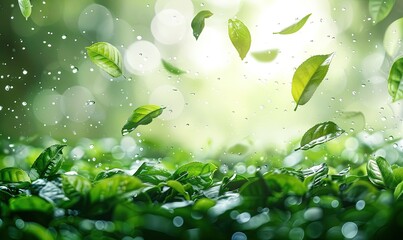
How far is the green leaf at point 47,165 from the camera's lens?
1.92 ft

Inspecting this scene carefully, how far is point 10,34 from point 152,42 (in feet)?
1.86

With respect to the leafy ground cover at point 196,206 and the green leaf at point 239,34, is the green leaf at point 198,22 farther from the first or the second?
the leafy ground cover at point 196,206

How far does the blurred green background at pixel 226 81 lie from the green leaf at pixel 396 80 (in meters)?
0.37

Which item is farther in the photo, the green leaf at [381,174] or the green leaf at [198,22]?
the green leaf at [198,22]

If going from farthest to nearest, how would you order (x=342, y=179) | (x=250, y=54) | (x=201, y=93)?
(x=201, y=93) → (x=250, y=54) → (x=342, y=179)

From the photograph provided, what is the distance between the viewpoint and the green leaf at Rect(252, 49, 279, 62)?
945mm

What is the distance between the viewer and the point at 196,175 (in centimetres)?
58

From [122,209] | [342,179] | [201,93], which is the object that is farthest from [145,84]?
[122,209]

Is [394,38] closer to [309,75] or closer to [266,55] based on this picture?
[266,55]

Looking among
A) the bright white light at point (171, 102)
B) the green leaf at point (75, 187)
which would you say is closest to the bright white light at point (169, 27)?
the bright white light at point (171, 102)

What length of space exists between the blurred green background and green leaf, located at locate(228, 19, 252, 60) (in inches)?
10.2

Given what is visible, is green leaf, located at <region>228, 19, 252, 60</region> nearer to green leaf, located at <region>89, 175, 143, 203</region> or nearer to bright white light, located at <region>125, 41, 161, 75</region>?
green leaf, located at <region>89, 175, 143, 203</region>

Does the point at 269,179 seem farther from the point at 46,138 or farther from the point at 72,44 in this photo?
the point at 72,44

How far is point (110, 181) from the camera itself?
42 cm
